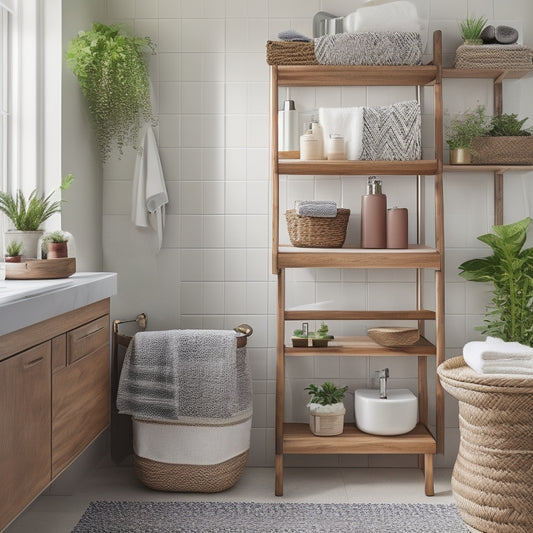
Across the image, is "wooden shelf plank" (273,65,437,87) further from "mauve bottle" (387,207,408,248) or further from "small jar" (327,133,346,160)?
"mauve bottle" (387,207,408,248)

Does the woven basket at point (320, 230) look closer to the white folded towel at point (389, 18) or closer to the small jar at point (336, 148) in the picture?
the small jar at point (336, 148)

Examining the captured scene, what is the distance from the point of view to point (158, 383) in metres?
2.75

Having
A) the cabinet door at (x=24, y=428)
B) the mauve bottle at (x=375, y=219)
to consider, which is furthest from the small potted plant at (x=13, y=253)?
the mauve bottle at (x=375, y=219)

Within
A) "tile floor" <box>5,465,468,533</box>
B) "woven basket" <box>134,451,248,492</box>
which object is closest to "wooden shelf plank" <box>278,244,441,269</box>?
"woven basket" <box>134,451,248,492</box>

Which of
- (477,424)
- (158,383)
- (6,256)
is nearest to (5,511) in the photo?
(6,256)

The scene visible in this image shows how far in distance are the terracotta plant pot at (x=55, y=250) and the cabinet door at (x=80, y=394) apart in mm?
267

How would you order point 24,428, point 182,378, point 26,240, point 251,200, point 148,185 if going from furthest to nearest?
point 251,200 < point 148,185 < point 182,378 < point 26,240 < point 24,428

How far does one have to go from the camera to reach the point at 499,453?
7.80ft

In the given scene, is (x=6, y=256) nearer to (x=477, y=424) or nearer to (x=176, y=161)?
(x=176, y=161)

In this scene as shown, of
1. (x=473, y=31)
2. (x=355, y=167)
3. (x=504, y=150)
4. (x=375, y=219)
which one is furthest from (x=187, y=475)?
(x=473, y=31)

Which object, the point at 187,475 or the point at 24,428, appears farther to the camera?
the point at 187,475

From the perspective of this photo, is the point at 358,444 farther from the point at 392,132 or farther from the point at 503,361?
the point at 392,132

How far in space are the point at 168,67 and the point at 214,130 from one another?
0.37 meters

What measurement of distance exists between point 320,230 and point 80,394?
120cm
